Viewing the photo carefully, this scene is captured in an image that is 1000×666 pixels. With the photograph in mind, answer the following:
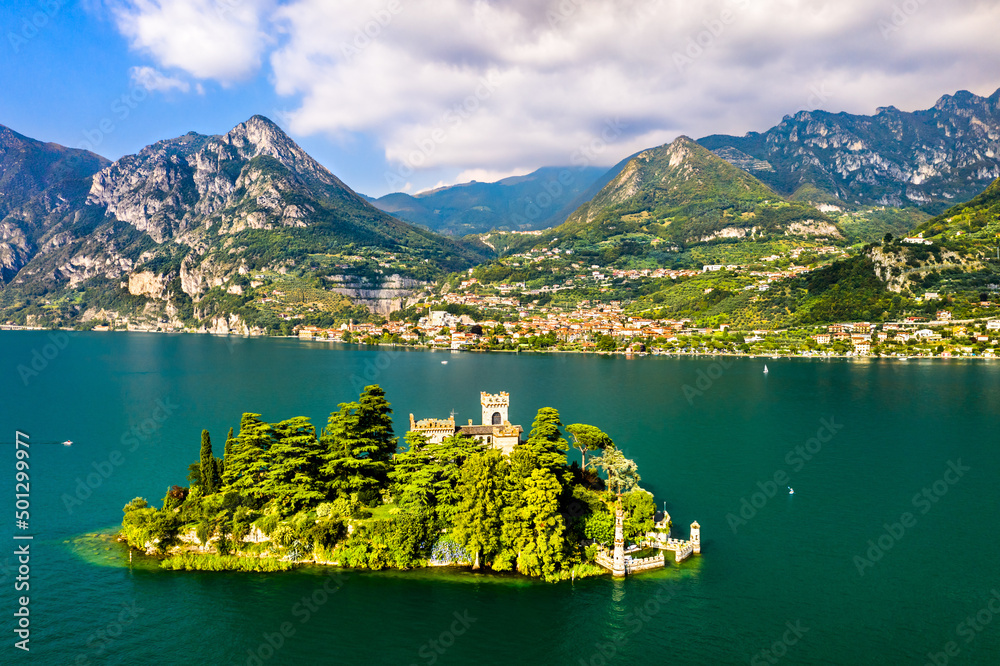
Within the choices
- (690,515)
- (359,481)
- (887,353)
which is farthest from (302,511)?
(887,353)

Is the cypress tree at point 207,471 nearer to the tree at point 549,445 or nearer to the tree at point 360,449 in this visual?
the tree at point 360,449

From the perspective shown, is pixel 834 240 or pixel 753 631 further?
pixel 834 240

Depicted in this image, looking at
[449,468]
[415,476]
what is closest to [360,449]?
[415,476]

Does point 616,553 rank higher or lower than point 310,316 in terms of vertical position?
lower

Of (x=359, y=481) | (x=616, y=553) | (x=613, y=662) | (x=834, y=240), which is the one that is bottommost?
(x=613, y=662)

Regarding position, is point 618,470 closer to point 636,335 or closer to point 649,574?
point 649,574

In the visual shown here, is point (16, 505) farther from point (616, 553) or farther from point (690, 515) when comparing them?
point (690, 515)

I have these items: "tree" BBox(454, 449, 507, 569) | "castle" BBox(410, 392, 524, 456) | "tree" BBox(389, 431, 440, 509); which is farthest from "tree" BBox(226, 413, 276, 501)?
"tree" BBox(454, 449, 507, 569)

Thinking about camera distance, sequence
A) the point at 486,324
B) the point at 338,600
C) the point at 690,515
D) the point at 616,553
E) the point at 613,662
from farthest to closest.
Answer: the point at 486,324 → the point at 690,515 → the point at 616,553 → the point at 338,600 → the point at 613,662
